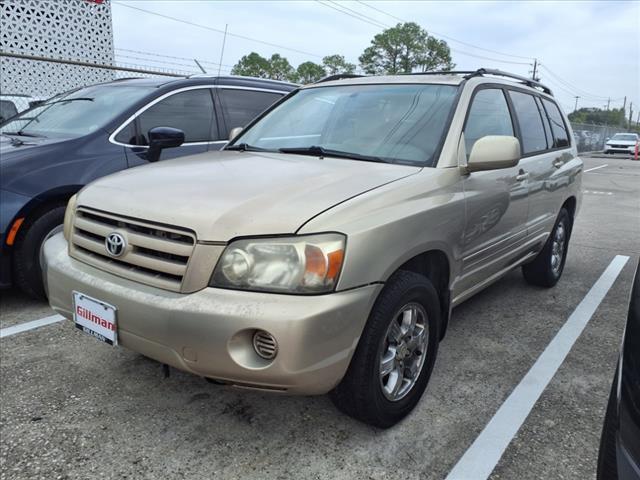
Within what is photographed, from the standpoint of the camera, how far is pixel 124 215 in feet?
7.00

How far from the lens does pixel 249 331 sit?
182 centimetres

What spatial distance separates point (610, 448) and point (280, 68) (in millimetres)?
72755

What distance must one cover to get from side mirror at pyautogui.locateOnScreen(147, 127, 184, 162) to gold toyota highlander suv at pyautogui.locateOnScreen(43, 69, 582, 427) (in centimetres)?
93

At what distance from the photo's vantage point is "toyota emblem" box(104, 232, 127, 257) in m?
2.10

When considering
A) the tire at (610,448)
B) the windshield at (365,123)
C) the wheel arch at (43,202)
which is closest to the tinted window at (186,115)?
the wheel arch at (43,202)

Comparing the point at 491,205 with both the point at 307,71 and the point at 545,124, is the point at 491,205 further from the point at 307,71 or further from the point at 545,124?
the point at 307,71

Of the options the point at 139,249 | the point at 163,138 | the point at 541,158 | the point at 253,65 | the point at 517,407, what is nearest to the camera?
the point at 139,249

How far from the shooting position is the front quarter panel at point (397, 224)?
1918 mm

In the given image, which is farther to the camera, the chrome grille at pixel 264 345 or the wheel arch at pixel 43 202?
the wheel arch at pixel 43 202

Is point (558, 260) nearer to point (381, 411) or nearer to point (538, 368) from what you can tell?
point (538, 368)

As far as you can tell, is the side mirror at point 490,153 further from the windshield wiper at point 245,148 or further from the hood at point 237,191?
the windshield wiper at point 245,148

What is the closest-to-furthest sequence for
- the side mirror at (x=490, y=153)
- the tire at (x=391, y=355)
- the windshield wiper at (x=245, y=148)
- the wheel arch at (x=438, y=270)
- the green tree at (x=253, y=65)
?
1. the tire at (x=391, y=355)
2. the wheel arch at (x=438, y=270)
3. the side mirror at (x=490, y=153)
4. the windshield wiper at (x=245, y=148)
5. the green tree at (x=253, y=65)

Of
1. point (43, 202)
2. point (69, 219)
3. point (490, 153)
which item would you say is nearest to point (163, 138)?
point (43, 202)

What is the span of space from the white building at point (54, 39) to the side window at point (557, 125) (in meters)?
14.0
